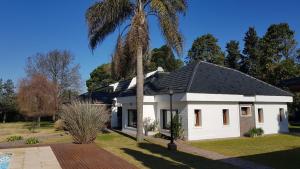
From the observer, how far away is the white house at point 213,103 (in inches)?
847

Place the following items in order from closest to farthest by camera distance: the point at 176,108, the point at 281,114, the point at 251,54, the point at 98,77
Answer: the point at 176,108 < the point at 281,114 < the point at 251,54 < the point at 98,77

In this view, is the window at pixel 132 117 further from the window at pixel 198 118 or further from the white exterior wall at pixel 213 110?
the window at pixel 198 118

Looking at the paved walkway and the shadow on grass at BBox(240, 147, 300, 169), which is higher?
the paved walkway

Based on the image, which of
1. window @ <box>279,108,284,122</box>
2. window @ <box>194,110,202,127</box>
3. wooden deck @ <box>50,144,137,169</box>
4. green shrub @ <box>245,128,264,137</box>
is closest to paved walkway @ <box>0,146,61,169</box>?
wooden deck @ <box>50,144,137,169</box>

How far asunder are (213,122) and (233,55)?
34123 mm

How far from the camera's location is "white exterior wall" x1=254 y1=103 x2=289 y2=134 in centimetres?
2459

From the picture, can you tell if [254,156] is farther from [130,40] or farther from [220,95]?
[130,40]

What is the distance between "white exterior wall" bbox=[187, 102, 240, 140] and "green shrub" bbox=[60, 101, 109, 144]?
6325 mm

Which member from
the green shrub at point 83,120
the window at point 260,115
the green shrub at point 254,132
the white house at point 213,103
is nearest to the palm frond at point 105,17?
the green shrub at point 83,120

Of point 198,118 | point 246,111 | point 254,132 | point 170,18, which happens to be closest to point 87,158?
point 198,118

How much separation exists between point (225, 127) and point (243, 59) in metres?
31.9

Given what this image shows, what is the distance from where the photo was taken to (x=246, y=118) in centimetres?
2369

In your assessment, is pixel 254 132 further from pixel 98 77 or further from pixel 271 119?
pixel 98 77

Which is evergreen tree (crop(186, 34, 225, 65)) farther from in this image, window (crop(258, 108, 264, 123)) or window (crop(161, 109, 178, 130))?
window (crop(161, 109, 178, 130))
